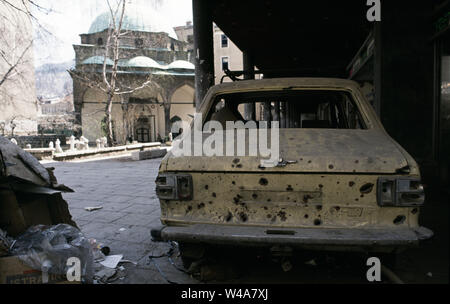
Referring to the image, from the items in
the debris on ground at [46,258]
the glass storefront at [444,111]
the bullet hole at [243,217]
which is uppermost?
the glass storefront at [444,111]

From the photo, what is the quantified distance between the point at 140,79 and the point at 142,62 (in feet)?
8.07

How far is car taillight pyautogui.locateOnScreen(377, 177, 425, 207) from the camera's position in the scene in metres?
2.34

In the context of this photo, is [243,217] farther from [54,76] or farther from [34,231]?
[54,76]

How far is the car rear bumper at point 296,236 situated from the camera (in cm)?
223

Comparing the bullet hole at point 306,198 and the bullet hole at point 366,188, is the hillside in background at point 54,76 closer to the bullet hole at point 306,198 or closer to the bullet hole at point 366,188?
the bullet hole at point 306,198

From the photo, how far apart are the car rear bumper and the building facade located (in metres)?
34.2

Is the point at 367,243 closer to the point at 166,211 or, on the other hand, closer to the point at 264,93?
the point at 166,211

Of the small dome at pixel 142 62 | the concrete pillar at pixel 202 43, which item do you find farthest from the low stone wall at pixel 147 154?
the small dome at pixel 142 62

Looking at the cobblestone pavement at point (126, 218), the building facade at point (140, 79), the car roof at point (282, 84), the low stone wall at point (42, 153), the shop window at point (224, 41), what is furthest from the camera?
the shop window at point (224, 41)

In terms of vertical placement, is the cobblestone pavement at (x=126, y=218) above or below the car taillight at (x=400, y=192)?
below

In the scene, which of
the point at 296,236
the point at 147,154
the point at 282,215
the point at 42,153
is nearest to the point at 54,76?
the point at 42,153

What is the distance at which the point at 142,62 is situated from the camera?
38344mm

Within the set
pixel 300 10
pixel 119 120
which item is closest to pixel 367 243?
pixel 300 10

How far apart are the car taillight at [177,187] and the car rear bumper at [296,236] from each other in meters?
0.27
